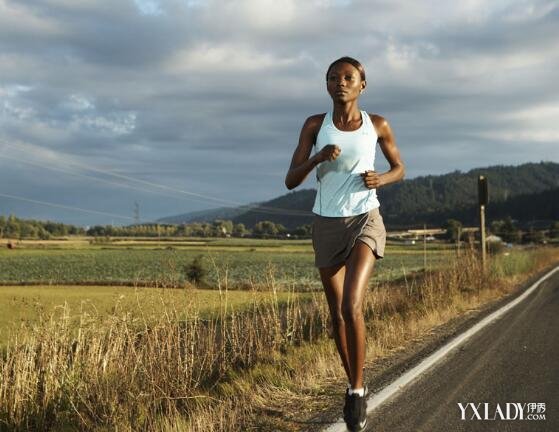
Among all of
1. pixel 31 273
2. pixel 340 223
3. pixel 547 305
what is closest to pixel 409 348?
pixel 340 223

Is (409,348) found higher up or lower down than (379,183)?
lower down

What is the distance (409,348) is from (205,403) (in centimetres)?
335

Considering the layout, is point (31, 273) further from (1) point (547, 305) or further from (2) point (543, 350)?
(2) point (543, 350)

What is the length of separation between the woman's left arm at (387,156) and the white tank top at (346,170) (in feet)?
0.28

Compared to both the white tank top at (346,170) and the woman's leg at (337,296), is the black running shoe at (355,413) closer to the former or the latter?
the woman's leg at (337,296)

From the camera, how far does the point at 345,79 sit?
165 inches

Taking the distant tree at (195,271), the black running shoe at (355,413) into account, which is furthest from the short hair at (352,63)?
the distant tree at (195,271)

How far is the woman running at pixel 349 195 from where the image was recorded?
4.10 m

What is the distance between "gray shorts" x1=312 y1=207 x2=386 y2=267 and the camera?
13.7ft

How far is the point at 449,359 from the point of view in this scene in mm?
6844

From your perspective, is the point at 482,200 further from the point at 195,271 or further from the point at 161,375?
the point at 195,271

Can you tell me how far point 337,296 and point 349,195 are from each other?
72 centimetres

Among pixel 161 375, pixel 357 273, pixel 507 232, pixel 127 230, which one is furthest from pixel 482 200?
pixel 127 230

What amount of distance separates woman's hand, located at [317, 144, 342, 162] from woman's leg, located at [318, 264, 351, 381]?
80cm
